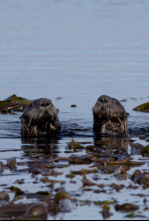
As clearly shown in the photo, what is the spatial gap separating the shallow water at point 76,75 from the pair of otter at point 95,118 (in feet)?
0.90

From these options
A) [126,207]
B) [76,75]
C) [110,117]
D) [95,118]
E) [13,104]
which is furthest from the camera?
[76,75]

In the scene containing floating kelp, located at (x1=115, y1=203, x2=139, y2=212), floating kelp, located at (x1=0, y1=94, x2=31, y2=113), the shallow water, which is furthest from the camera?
floating kelp, located at (x1=0, y1=94, x2=31, y2=113)

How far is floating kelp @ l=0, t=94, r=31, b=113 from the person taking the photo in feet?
45.9

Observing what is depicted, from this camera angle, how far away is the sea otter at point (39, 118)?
9.21m

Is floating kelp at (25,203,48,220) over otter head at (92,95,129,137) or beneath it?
beneath

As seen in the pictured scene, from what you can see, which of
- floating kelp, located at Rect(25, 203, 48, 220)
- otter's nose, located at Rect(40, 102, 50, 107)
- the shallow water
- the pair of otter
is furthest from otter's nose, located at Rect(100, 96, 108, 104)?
floating kelp, located at Rect(25, 203, 48, 220)

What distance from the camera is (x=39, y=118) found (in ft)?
30.8

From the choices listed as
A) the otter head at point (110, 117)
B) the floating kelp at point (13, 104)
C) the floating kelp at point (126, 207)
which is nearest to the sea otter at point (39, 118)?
the otter head at point (110, 117)

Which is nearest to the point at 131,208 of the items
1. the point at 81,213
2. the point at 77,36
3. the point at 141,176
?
the point at 81,213

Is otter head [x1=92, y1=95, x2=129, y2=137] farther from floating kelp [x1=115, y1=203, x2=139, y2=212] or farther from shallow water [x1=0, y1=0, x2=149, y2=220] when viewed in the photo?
floating kelp [x1=115, y1=203, x2=139, y2=212]

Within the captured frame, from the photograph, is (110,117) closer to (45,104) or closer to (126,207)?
(45,104)

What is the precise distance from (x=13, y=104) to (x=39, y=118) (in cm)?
483

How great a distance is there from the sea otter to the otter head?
0.69 meters

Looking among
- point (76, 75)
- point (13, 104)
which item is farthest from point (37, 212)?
point (76, 75)
